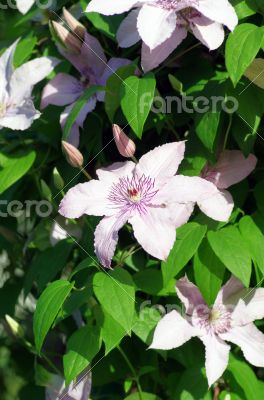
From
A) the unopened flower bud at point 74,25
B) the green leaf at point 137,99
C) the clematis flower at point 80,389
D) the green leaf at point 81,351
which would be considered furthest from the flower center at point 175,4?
the clematis flower at point 80,389

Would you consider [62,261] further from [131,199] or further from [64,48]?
[64,48]

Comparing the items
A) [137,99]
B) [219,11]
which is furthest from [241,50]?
[137,99]

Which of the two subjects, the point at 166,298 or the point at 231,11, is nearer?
the point at 231,11

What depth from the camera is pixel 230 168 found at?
1.30 metres

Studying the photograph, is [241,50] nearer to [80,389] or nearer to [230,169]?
[230,169]

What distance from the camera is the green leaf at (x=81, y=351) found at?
1.20 m

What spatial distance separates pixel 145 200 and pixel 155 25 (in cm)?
27

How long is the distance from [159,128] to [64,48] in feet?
0.78

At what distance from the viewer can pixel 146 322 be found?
50.8 inches

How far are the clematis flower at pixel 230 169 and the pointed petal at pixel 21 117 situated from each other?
1.10 ft

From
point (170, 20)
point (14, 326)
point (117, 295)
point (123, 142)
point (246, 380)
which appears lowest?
point (246, 380)

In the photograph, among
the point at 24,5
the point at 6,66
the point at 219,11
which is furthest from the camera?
the point at 24,5

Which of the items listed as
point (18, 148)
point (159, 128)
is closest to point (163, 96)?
point (159, 128)

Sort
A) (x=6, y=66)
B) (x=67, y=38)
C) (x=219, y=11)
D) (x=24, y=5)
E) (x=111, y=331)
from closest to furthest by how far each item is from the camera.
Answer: (x=219, y=11) → (x=111, y=331) → (x=67, y=38) → (x=6, y=66) → (x=24, y=5)
